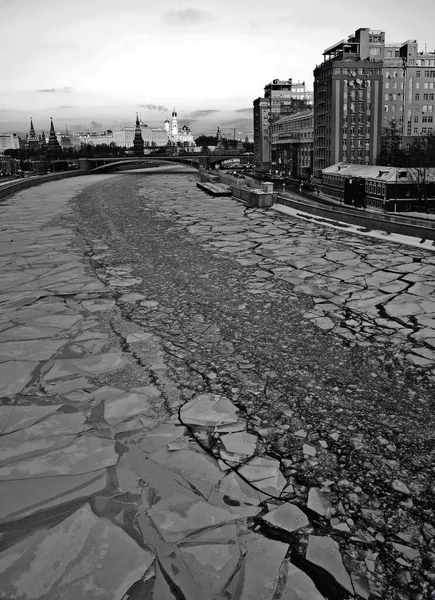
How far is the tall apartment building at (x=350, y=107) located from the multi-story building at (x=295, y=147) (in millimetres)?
8560

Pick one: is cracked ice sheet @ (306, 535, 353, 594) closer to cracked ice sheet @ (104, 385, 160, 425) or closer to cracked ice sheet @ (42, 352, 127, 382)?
cracked ice sheet @ (104, 385, 160, 425)

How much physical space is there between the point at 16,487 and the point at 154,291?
468 centimetres

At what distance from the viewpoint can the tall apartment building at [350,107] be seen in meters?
71.9

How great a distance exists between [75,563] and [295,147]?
302ft

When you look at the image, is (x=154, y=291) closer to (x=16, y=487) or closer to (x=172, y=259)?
(x=172, y=259)

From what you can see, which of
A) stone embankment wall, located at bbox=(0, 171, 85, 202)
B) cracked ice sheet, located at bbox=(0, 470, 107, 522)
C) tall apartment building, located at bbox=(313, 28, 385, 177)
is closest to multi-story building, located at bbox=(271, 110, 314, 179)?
tall apartment building, located at bbox=(313, 28, 385, 177)

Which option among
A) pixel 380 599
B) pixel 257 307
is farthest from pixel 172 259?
pixel 380 599

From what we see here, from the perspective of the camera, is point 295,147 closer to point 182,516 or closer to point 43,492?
point 43,492

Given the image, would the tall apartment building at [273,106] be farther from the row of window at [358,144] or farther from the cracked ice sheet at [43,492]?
the cracked ice sheet at [43,492]

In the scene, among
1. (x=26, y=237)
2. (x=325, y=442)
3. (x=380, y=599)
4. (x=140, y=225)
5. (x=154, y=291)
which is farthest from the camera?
(x=140, y=225)

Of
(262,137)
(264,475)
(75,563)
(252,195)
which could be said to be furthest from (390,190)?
(262,137)

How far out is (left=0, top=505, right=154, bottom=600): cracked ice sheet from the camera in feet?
9.16

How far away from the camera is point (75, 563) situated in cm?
297

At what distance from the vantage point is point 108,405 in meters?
4.66
